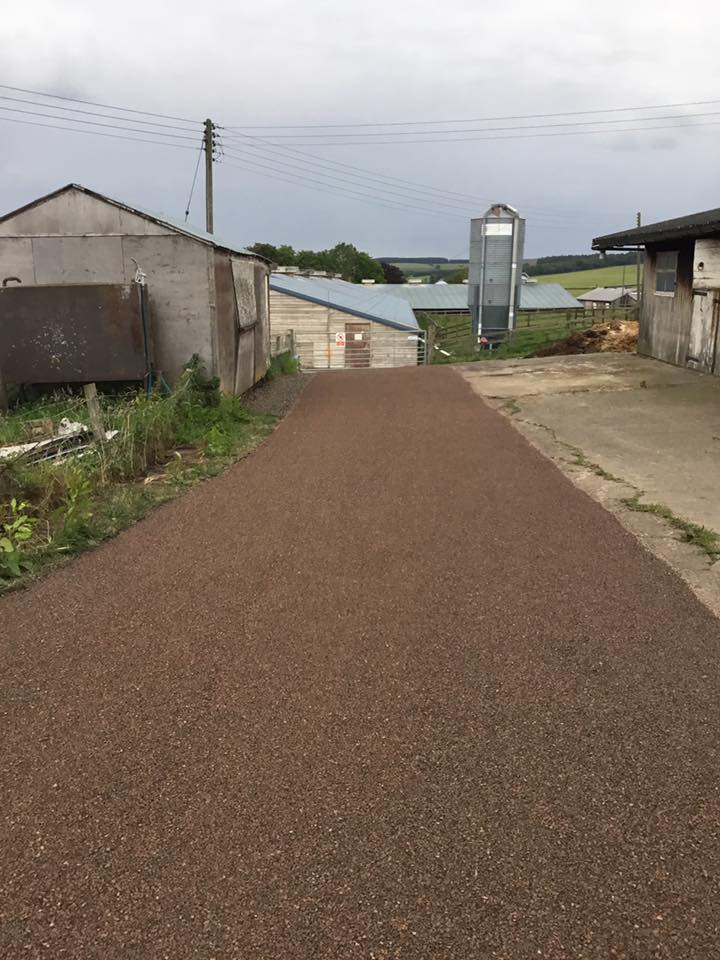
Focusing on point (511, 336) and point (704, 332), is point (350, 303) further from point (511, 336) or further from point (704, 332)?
point (704, 332)

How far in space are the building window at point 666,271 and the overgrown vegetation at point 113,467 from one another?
11714 millimetres

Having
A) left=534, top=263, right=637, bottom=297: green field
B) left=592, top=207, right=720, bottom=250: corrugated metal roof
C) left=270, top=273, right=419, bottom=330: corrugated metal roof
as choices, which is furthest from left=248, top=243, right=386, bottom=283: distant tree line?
left=592, top=207, right=720, bottom=250: corrugated metal roof

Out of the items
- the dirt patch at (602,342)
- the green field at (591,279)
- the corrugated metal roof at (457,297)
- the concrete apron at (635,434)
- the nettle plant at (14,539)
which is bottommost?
the nettle plant at (14,539)

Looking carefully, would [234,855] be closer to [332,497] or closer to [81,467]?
[332,497]

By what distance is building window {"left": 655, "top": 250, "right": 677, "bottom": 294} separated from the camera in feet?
61.8

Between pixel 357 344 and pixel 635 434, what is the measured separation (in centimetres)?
2576

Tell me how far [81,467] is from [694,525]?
5.86 metres

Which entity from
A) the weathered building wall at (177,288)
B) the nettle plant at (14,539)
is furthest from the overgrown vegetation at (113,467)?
the weathered building wall at (177,288)

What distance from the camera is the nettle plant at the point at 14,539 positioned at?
5.65 metres

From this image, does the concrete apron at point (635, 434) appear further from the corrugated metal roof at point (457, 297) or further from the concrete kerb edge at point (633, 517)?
the corrugated metal roof at point (457, 297)

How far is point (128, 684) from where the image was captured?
4055mm

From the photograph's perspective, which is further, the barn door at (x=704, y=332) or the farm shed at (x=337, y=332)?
the farm shed at (x=337, y=332)

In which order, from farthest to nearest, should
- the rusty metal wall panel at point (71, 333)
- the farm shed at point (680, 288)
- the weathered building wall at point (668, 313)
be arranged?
the weathered building wall at point (668, 313)
the farm shed at point (680, 288)
the rusty metal wall panel at point (71, 333)

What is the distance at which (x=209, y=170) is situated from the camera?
29.4 m
